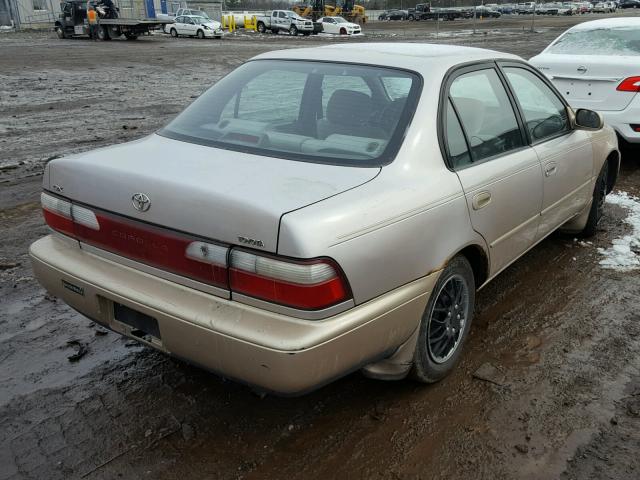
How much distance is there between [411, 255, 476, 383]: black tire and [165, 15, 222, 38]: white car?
37073 millimetres

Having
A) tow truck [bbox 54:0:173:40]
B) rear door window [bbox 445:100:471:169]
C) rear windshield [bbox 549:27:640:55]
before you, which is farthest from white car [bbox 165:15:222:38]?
rear door window [bbox 445:100:471:169]

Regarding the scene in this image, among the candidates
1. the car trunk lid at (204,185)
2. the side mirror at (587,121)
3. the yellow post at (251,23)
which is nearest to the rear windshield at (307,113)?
the car trunk lid at (204,185)

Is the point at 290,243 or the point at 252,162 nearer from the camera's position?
the point at 290,243

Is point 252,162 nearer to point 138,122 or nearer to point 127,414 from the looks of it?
point 127,414

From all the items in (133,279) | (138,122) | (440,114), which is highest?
(440,114)

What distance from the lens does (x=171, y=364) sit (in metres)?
3.31

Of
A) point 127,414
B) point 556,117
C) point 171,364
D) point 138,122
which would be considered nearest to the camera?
point 127,414

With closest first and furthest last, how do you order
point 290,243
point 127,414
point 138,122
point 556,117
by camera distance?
point 290,243, point 127,414, point 556,117, point 138,122

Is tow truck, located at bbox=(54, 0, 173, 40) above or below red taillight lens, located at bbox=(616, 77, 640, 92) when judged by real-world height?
below

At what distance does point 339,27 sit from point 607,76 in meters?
37.5

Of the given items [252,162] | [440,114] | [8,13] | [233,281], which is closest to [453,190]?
[440,114]

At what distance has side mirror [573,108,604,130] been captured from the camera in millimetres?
4277

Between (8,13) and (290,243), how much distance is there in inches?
1889

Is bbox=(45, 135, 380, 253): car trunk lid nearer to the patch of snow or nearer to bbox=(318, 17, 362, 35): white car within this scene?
the patch of snow
